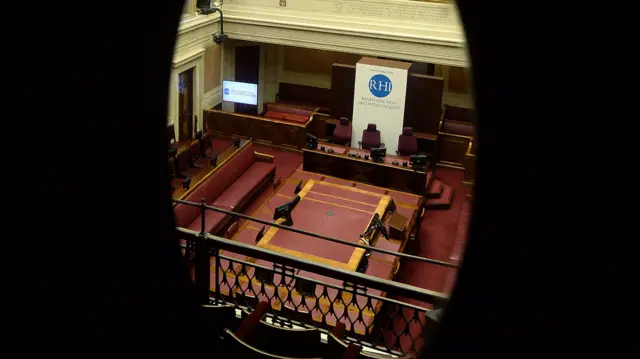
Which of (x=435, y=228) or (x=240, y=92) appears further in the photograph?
(x=240, y=92)

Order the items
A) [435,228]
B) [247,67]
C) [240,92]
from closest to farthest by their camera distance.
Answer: [435,228] → [240,92] → [247,67]

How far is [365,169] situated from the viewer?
452 inches

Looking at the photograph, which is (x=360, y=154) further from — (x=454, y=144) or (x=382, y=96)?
(x=454, y=144)

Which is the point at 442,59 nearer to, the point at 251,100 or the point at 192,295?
the point at 251,100

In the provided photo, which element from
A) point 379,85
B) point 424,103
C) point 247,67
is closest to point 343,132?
point 379,85

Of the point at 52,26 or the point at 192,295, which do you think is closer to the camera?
the point at 52,26

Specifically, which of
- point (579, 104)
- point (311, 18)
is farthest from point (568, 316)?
point (311, 18)

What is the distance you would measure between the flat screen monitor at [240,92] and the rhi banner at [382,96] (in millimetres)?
2267

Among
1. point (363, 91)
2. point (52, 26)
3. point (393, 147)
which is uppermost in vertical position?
point (52, 26)

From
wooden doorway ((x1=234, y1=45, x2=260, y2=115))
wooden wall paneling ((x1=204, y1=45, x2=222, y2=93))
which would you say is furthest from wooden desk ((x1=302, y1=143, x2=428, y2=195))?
wooden doorway ((x1=234, y1=45, x2=260, y2=115))

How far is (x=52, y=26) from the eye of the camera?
126 cm

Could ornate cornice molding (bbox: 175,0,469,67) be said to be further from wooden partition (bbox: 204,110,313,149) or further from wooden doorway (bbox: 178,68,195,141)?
wooden partition (bbox: 204,110,313,149)

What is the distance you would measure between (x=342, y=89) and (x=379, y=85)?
3.97ft

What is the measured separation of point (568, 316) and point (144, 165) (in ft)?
2.90
